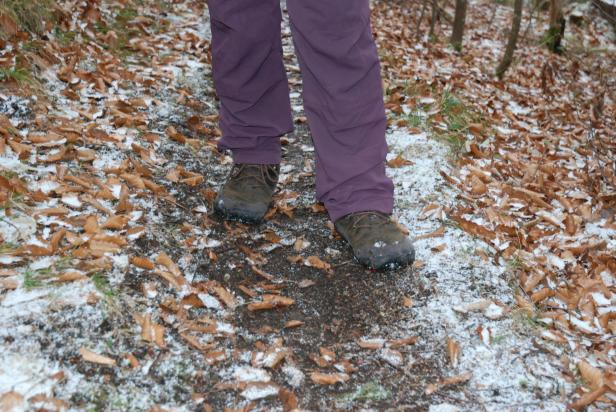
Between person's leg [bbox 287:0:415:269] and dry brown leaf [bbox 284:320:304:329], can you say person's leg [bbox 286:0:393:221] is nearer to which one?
person's leg [bbox 287:0:415:269]

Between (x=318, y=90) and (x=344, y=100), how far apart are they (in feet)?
0.35

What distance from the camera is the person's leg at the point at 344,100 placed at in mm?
1905

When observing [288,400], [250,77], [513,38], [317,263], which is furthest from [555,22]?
[288,400]

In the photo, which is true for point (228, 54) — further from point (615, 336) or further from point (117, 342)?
point (615, 336)

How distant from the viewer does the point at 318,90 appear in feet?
6.63

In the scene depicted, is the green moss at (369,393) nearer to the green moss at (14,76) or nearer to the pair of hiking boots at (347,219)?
the pair of hiking boots at (347,219)

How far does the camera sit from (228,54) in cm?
224

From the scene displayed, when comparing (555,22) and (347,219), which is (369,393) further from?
(555,22)

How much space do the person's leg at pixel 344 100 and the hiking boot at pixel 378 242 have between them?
0.13 ft

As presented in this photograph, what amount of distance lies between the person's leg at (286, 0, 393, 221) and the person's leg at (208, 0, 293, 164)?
0.24 meters

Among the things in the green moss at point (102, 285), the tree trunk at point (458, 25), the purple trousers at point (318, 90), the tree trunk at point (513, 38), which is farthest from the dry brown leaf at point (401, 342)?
the tree trunk at point (458, 25)

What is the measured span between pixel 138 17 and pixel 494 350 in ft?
13.0

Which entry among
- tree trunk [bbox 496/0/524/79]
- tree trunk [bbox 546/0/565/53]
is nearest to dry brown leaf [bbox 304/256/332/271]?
tree trunk [bbox 496/0/524/79]

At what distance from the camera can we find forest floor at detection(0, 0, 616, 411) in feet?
5.29
